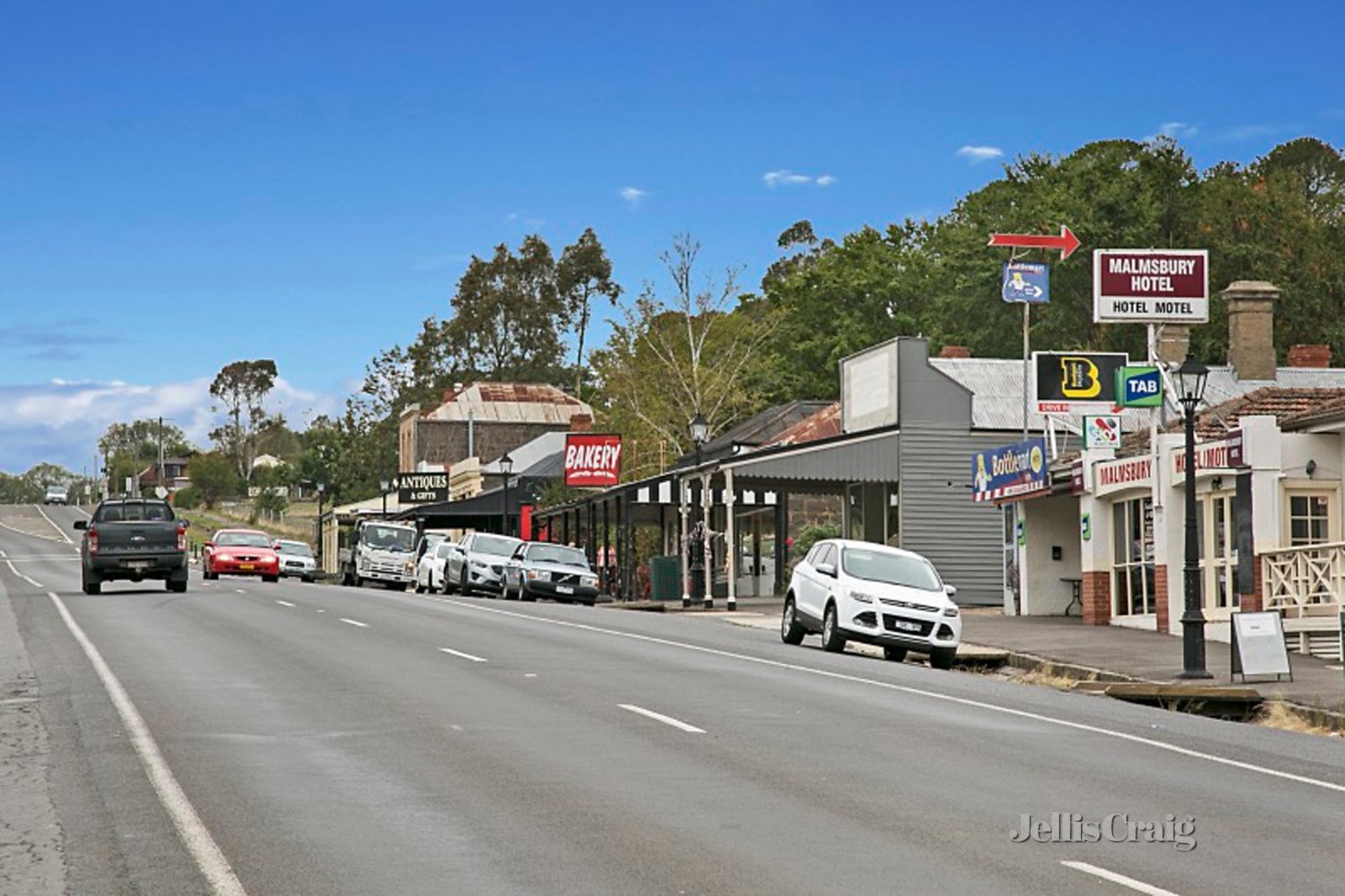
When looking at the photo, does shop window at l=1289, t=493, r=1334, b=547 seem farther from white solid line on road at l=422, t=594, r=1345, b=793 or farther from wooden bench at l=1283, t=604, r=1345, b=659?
white solid line on road at l=422, t=594, r=1345, b=793

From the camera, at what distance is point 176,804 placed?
38.8 feet

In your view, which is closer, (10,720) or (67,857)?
(67,857)

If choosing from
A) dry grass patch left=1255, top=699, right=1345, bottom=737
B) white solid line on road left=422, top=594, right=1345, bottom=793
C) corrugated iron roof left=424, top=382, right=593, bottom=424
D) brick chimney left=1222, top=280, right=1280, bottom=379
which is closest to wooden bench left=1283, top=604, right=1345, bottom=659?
dry grass patch left=1255, top=699, right=1345, bottom=737

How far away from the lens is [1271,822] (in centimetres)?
1197

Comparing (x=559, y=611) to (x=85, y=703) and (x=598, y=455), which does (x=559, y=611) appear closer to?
(x=85, y=703)

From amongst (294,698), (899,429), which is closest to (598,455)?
(899,429)

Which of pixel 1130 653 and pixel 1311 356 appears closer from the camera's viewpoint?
pixel 1130 653

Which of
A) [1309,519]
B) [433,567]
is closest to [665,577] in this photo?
[433,567]

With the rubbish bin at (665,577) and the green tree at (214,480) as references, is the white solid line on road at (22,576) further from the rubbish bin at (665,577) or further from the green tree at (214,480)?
the green tree at (214,480)

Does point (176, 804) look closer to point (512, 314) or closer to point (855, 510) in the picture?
point (855, 510)

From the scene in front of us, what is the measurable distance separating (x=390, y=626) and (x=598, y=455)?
1277 inches

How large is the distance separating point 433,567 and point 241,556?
549 centimetres

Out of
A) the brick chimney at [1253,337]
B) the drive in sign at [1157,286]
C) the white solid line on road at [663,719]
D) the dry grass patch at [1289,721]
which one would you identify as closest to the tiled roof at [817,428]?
the brick chimney at [1253,337]

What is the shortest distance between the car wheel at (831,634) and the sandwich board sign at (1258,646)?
642 cm
